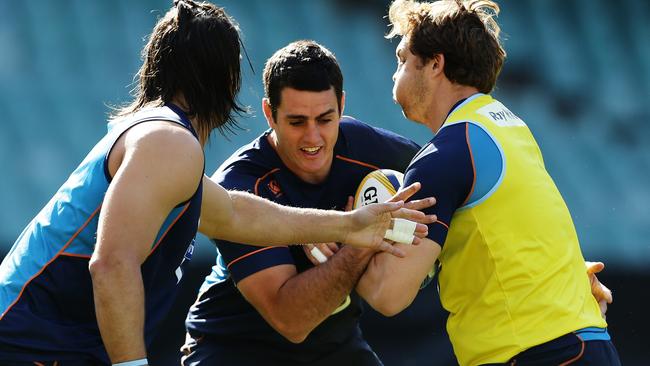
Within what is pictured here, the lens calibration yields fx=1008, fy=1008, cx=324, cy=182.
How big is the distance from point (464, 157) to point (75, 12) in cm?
478

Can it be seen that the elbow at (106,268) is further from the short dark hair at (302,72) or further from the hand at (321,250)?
the short dark hair at (302,72)

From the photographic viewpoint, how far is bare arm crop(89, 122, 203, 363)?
322 cm

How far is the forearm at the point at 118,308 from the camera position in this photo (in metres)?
3.21

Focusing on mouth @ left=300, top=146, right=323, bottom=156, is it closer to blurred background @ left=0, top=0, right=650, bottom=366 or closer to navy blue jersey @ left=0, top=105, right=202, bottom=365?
navy blue jersey @ left=0, top=105, right=202, bottom=365

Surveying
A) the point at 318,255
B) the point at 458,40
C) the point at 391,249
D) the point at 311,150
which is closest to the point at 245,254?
the point at 318,255

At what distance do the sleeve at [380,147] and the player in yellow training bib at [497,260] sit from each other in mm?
1122

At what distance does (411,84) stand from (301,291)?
1.08 m

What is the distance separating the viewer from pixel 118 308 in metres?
3.22

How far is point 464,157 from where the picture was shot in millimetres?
3953

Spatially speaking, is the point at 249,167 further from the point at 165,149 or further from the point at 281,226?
the point at 165,149

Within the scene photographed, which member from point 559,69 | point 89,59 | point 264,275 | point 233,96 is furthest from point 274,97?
point 559,69

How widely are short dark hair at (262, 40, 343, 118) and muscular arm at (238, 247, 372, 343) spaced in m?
0.91

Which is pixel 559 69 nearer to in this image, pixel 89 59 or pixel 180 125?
pixel 89 59

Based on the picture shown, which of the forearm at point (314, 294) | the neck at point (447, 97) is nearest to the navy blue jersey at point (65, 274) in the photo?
the forearm at point (314, 294)
